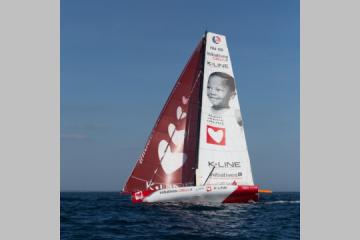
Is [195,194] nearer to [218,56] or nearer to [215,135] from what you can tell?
[215,135]

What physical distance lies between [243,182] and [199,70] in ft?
27.4

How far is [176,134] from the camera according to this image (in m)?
31.2

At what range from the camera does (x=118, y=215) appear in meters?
23.5

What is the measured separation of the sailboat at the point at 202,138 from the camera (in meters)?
30.2

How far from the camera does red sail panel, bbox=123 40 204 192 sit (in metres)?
30.2

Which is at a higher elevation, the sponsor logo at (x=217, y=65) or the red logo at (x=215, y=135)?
the sponsor logo at (x=217, y=65)

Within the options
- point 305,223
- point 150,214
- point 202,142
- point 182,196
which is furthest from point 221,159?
point 305,223

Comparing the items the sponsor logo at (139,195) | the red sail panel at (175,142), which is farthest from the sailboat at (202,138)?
the sponsor logo at (139,195)

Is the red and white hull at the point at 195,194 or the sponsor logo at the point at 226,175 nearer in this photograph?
the red and white hull at the point at 195,194

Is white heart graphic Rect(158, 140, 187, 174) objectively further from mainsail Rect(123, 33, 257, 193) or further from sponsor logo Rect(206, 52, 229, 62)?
sponsor logo Rect(206, 52, 229, 62)

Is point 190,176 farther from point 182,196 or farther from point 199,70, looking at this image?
point 199,70

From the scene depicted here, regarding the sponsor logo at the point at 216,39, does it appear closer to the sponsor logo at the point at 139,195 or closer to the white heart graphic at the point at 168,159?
the white heart graphic at the point at 168,159

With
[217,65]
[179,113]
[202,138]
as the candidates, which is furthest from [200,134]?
[217,65]

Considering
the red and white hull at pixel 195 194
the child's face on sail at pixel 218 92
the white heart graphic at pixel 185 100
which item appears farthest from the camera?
the child's face on sail at pixel 218 92
